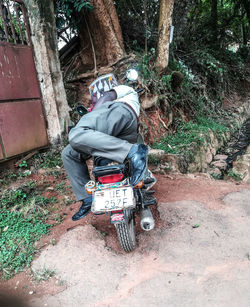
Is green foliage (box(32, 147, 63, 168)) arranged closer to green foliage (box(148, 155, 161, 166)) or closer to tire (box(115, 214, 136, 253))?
green foliage (box(148, 155, 161, 166))

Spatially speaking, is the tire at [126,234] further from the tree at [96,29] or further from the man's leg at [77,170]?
the tree at [96,29]

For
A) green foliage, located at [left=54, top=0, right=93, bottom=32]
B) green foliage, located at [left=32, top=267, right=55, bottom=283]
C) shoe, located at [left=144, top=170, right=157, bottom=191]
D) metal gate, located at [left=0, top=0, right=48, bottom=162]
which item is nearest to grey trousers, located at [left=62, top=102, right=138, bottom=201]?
shoe, located at [left=144, top=170, right=157, bottom=191]

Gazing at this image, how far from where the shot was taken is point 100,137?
7.00 feet

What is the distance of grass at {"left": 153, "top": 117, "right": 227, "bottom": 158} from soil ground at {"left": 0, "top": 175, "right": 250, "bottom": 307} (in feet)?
7.66

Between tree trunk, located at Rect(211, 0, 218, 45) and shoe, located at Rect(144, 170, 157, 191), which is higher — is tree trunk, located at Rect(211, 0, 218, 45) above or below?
above

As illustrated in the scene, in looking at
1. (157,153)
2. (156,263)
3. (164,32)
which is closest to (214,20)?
(164,32)

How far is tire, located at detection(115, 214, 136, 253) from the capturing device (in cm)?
219

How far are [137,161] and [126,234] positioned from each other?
25.9 inches

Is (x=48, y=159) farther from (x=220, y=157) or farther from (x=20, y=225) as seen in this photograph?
(x=220, y=157)

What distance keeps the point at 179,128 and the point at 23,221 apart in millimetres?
4572

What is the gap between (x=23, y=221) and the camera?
2.96 metres

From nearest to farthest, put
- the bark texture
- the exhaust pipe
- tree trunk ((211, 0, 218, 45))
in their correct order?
the exhaust pipe, the bark texture, tree trunk ((211, 0, 218, 45))

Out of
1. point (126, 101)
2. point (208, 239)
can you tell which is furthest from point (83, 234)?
point (126, 101)

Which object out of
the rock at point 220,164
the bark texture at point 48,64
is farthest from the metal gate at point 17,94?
the rock at point 220,164
